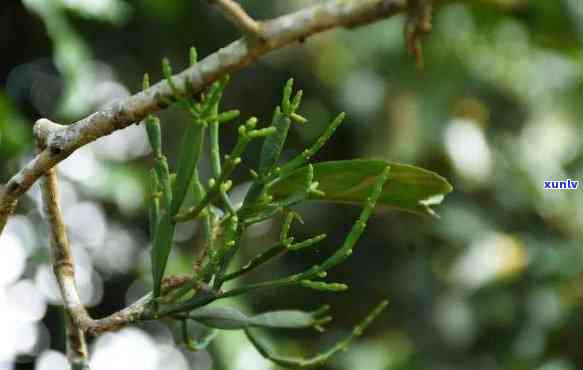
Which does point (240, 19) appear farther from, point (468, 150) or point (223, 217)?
point (468, 150)

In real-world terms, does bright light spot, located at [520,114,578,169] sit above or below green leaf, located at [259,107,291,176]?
below

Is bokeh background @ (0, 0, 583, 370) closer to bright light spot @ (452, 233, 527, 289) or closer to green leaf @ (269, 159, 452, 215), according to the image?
bright light spot @ (452, 233, 527, 289)

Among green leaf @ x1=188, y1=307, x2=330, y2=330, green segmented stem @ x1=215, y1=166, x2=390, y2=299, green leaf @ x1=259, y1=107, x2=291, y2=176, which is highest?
green leaf @ x1=259, y1=107, x2=291, y2=176

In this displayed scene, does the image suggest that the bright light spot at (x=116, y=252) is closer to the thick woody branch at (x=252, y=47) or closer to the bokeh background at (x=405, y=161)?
the bokeh background at (x=405, y=161)

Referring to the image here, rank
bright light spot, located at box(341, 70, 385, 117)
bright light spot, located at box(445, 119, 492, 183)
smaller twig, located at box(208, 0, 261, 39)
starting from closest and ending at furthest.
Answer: smaller twig, located at box(208, 0, 261, 39) → bright light spot, located at box(445, 119, 492, 183) → bright light spot, located at box(341, 70, 385, 117)

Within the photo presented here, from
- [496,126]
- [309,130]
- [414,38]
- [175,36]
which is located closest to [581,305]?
[496,126]

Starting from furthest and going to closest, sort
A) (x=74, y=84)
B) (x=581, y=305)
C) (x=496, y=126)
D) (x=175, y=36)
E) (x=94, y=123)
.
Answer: (x=496, y=126), (x=175, y=36), (x=581, y=305), (x=74, y=84), (x=94, y=123)

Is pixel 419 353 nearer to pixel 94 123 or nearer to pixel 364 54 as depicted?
pixel 364 54

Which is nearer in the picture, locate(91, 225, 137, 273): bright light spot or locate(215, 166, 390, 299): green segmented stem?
locate(215, 166, 390, 299): green segmented stem

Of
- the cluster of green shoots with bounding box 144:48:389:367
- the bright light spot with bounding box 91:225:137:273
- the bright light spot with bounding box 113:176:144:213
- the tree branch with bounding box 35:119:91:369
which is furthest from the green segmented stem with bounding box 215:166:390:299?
the bright light spot with bounding box 91:225:137:273
